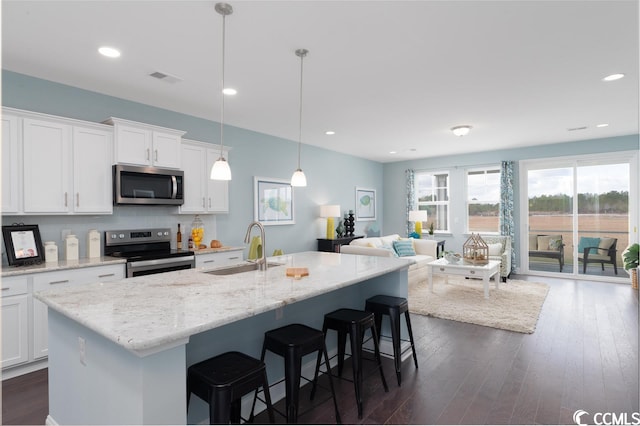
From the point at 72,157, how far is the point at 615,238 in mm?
8400

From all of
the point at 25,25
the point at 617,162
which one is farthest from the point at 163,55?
the point at 617,162

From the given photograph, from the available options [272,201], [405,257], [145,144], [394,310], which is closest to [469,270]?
[405,257]

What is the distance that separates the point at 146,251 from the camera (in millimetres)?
4000

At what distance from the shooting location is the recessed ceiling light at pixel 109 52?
281 centimetres

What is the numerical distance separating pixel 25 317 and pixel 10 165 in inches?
51.3

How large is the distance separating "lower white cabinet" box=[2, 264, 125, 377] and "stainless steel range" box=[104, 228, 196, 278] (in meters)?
0.57

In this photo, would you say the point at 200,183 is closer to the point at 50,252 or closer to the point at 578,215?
the point at 50,252

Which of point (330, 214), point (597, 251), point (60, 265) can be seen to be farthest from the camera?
point (330, 214)

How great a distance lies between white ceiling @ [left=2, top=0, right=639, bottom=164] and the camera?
2334 mm

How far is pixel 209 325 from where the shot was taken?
4.75ft

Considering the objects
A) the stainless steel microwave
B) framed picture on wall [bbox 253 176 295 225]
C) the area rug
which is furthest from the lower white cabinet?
the area rug

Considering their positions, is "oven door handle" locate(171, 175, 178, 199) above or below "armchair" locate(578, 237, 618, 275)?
above
